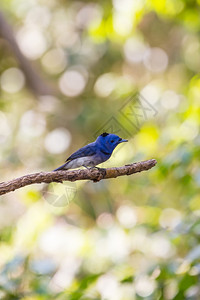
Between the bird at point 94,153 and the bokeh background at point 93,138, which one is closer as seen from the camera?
the bird at point 94,153

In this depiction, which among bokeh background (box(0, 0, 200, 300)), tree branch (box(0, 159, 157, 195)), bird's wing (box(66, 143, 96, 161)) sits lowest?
tree branch (box(0, 159, 157, 195))

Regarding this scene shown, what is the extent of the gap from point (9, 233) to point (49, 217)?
1.36 feet

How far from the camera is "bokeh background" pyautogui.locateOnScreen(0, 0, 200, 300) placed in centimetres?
302

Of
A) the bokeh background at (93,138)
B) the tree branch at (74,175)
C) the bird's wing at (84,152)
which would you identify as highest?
the bokeh background at (93,138)

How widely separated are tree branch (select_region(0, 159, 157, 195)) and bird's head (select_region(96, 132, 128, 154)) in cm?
6

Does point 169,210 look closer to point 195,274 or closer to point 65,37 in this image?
point 195,274

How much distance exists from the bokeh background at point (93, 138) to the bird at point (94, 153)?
0.07ft

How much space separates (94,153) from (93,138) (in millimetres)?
82

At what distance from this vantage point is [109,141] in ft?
3.67

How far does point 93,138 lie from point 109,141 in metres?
0.08

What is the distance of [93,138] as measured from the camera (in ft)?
3.43

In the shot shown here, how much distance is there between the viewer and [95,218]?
18.2 feet

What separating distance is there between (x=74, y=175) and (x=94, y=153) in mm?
98

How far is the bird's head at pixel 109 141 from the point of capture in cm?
110
